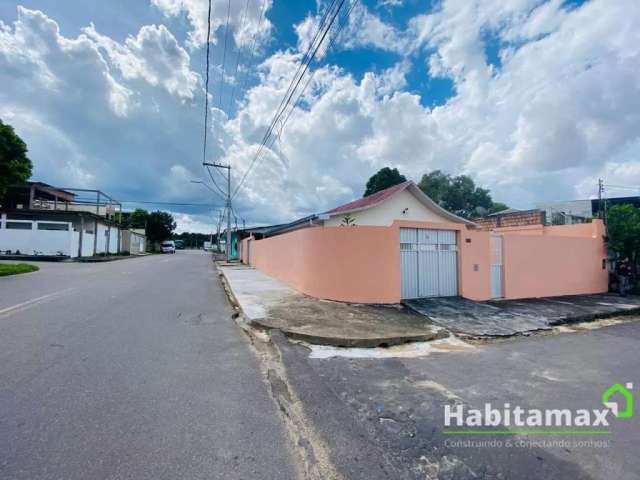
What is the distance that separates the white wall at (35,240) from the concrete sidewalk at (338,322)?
79.1 feet

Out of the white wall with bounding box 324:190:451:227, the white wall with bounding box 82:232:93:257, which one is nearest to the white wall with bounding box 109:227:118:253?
the white wall with bounding box 82:232:93:257

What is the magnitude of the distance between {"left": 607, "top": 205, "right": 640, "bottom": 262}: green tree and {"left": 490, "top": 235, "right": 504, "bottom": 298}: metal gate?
19.5 ft

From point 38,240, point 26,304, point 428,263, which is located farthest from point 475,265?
point 38,240

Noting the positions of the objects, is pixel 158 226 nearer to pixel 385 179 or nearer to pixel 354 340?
pixel 385 179

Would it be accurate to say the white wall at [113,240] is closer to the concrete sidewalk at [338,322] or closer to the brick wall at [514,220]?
the concrete sidewalk at [338,322]

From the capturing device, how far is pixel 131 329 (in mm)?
5930

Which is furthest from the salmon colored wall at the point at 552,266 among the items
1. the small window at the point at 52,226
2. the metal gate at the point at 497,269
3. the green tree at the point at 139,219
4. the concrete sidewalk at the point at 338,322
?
the green tree at the point at 139,219

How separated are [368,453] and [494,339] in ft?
16.4

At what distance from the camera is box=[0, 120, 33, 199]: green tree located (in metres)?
18.2

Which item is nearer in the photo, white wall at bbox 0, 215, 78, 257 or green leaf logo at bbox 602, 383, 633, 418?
green leaf logo at bbox 602, 383, 633, 418

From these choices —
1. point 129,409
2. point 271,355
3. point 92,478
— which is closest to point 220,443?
point 92,478

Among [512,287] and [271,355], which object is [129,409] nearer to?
[271,355]

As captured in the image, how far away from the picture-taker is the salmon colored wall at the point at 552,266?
1059cm

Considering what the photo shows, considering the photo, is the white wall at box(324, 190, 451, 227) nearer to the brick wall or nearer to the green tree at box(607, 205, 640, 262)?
the brick wall
